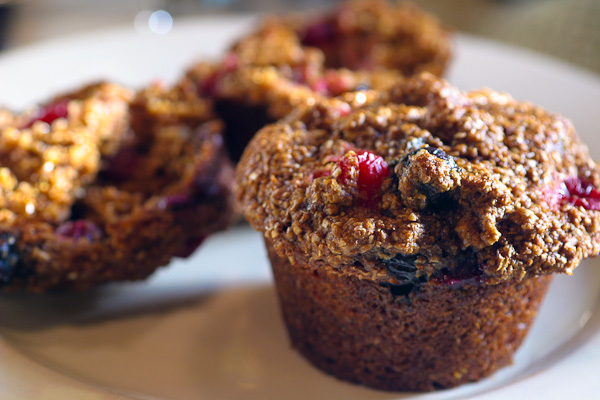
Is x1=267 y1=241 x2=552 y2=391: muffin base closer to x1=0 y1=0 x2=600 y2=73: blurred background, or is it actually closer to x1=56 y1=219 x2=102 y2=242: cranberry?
x1=56 y1=219 x2=102 y2=242: cranberry

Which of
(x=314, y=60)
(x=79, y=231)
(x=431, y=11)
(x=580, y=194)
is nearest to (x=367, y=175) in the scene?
(x=580, y=194)

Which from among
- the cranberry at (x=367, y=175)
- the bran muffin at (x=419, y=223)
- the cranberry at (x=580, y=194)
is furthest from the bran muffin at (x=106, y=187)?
the cranberry at (x=580, y=194)

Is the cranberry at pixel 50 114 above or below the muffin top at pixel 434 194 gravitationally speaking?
below

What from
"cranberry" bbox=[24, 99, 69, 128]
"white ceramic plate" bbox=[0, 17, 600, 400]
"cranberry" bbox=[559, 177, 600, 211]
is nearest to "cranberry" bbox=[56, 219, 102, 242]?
"white ceramic plate" bbox=[0, 17, 600, 400]

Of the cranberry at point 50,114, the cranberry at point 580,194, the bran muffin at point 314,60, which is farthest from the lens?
the bran muffin at point 314,60

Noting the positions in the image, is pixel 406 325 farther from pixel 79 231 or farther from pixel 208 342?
pixel 79 231

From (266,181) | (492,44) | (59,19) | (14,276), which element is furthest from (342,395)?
(59,19)

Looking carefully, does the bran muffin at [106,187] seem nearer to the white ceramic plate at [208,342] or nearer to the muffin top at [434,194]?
the white ceramic plate at [208,342]

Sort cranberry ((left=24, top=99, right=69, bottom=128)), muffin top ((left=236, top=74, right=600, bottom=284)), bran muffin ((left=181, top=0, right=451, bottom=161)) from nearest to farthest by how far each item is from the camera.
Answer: muffin top ((left=236, top=74, right=600, bottom=284))
cranberry ((left=24, top=99, right=69, bottom=128))
bran muffin ((left=181, top=0, right=451, bottom=161))
